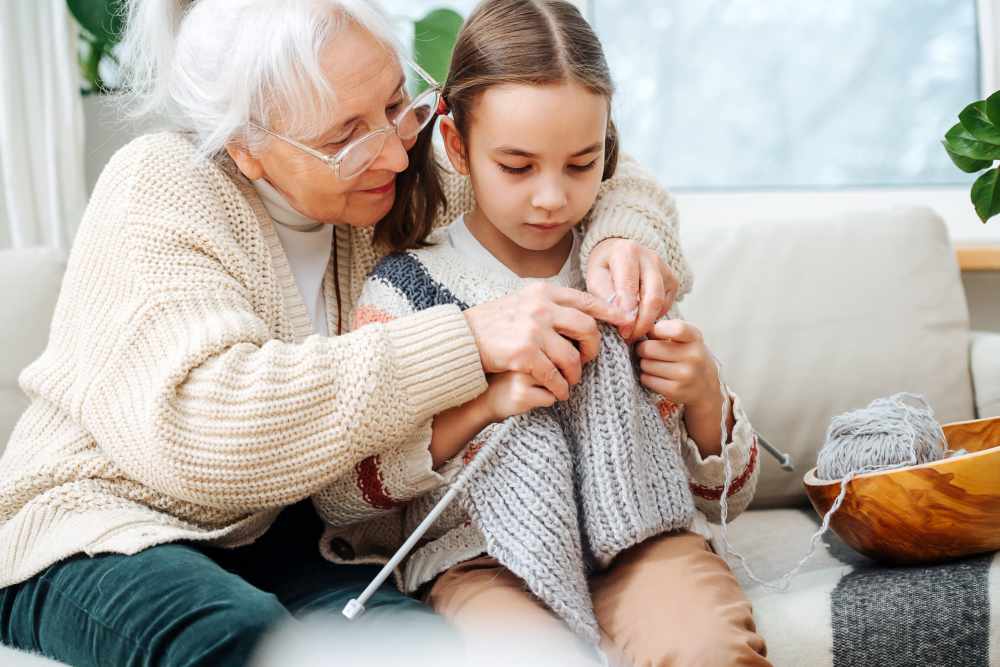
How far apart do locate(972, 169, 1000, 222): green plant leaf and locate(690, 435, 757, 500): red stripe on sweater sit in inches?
17.0

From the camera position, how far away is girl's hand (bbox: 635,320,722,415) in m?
1.24

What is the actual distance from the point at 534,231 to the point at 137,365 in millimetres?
510

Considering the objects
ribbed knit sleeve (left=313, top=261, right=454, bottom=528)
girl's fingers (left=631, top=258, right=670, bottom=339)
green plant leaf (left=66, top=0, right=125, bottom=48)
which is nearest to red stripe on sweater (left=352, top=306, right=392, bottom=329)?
ribbed knit sleeve (left=313, top=261, right=454, bottom=528)

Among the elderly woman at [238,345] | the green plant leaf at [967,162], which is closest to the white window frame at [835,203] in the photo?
the green plant leaf at [967,162]

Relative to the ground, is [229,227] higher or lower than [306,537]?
higher

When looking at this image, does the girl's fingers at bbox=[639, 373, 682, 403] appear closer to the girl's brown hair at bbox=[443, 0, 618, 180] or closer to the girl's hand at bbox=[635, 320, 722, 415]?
the girl's hand at bbox=[635, 320, 722, 415]

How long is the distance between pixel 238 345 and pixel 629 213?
1.80 ft

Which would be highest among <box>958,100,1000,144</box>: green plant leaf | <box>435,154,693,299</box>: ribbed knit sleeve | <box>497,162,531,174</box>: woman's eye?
<box>958,100,1000,144</box>: green plant leaf

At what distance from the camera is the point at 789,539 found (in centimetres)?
162

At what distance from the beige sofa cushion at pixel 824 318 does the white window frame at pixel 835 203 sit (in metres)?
0.47

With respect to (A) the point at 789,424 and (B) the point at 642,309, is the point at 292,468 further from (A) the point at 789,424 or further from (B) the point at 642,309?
(A) the point at 789,424

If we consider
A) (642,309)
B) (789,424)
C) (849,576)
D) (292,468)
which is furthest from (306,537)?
(789,424)

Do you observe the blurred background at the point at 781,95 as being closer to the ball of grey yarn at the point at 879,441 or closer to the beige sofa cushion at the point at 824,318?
the beige sofa cushion at the point at 824,318

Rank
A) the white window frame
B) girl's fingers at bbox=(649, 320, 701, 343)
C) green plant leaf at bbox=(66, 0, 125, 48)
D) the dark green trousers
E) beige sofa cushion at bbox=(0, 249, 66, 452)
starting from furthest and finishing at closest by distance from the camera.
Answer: the white window frame < green plant leaf at bbox=(66, 0, 125, 48) < beige sofa cushion at bbox=(0, 249, 66, 452) < girl's fingers at bbox=(649, 320, 701, 343) < the dark green trousers
